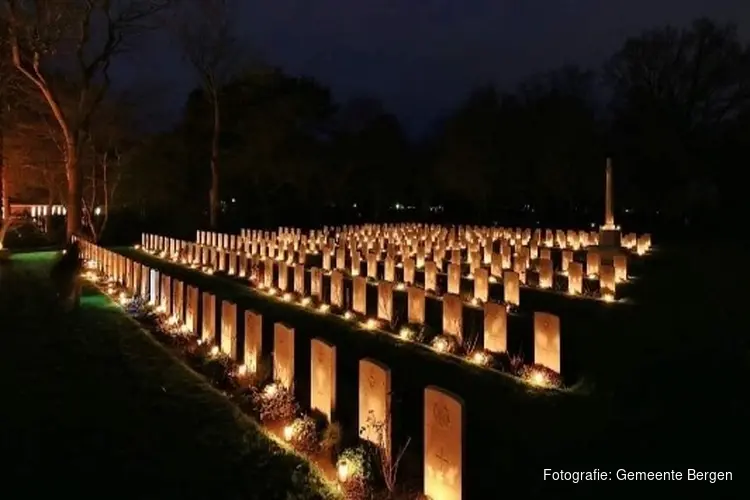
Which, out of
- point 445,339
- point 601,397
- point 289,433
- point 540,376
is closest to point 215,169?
point 445,339

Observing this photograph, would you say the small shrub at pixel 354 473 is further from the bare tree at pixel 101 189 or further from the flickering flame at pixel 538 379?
the bare tree at pixel 101 189

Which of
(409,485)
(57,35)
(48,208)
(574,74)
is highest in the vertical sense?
(574,74)

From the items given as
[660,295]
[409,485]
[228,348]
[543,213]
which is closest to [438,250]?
[660,295]

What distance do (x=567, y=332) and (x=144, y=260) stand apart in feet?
46.4

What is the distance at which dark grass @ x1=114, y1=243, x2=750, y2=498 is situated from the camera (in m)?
5.04

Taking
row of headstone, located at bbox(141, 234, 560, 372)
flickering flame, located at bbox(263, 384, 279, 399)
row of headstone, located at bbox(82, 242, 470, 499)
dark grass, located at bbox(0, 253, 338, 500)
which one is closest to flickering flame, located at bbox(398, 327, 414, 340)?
row of headstone, located at bbox(141, 234, 560, 372)

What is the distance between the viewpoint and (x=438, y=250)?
1855 centimetres

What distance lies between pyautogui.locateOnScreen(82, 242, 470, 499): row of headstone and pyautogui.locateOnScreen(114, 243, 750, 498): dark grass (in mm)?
312

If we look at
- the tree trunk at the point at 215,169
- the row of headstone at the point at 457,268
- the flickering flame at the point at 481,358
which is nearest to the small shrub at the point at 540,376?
the flickering flame at the point at 481,358

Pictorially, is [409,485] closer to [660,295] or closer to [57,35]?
[660,295]

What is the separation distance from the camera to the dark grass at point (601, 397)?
16.5 feet

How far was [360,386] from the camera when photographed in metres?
5.23

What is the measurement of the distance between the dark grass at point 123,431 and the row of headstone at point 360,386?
1.72 ft

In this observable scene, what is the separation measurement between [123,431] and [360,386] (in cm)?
194
